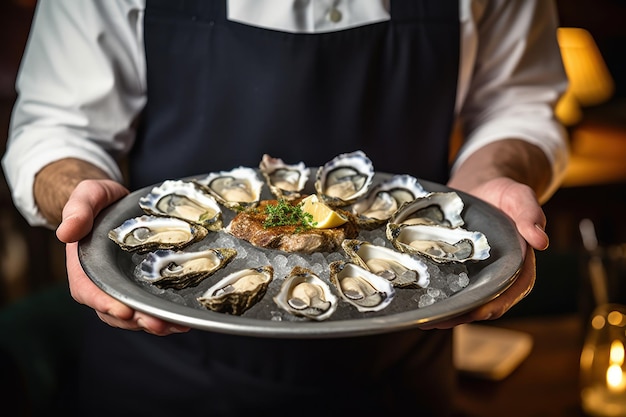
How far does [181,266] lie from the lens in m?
1.20

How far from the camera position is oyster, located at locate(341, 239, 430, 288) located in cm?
115

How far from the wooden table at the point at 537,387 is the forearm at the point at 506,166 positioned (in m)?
0.52

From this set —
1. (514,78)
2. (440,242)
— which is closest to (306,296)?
(440,242)

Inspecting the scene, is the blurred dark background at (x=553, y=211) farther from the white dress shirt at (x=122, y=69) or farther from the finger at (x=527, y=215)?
the finger at (x=527, y=215)

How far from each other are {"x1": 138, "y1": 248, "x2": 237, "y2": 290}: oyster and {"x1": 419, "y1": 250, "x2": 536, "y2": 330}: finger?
386 millimetres

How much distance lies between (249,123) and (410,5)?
0.46 metres

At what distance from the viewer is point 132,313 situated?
3.29 ft

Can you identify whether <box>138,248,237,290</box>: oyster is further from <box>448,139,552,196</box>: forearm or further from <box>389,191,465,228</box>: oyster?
<box>448,139,552,196</box>: forearm

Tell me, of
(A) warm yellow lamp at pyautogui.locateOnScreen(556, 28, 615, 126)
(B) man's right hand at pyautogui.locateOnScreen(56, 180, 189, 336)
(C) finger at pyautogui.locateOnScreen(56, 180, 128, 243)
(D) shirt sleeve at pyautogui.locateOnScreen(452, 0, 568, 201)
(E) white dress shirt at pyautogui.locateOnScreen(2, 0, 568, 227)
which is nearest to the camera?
(B) man's right hand at pyautogui.locateOnScreen(56, 180, 189, 336)

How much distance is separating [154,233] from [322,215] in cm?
32

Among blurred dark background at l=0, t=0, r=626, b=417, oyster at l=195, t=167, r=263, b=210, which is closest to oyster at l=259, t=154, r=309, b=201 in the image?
oyster at l=195, t=167, r=263, b=210

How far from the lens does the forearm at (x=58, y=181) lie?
1.45 m

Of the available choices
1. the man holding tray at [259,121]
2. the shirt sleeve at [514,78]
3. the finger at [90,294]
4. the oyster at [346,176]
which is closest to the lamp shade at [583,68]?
the shirt sleeve at [514,78]

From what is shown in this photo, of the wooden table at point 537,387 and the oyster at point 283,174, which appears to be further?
the wooden table at point 537,387
